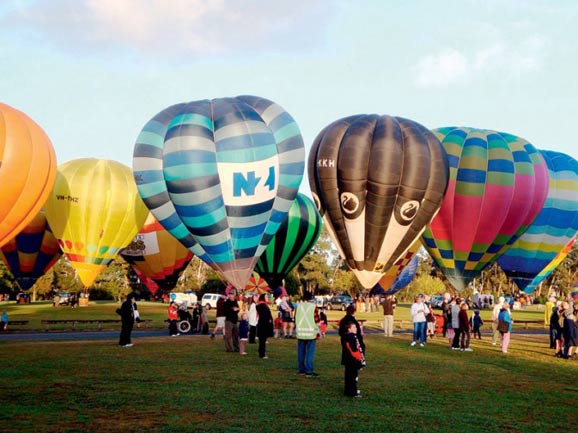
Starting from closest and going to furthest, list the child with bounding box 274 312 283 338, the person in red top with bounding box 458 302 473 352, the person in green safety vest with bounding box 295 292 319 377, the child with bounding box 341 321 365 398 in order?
the child with bounding box 341 321 365 398, the person in green safety vest with bounding box 295 292 319 377, the person in red top with bounding box 458 302 473 352, the child with bounding box 274 312 283 338

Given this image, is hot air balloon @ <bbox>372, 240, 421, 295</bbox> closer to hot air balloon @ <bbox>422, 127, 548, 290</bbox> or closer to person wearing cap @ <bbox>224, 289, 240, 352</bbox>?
hot air balloon @ <bbox>422, 127, 548, 290</bbox>

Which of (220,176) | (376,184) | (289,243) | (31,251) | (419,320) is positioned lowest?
(419,320)

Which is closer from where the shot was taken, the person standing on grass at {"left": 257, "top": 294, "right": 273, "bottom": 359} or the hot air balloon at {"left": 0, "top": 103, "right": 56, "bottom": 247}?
the person standing on grass at {"left": 257, "top": 294, "right": 273, "bottom": 359}

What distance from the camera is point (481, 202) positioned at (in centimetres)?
3444

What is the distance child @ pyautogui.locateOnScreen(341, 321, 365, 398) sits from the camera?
1203 centimetres

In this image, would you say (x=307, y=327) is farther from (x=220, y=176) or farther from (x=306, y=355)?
(x=220, y=176)

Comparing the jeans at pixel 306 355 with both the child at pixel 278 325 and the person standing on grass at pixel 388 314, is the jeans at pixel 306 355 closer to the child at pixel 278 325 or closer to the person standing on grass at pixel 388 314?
the child at pixel 278 325

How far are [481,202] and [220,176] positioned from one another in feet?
47.3

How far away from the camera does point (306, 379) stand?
1411 centimetres

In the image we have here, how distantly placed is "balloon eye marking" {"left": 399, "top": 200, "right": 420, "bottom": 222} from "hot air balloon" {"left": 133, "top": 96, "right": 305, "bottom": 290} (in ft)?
18.1

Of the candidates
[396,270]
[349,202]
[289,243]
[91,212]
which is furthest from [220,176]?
[396,270]

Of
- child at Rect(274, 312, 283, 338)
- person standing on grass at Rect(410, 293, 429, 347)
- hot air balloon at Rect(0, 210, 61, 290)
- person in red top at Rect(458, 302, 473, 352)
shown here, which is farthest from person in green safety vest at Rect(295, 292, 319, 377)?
hot air balloon at Rect(0, 210, 61, 290)

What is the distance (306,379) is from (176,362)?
4.15 meters

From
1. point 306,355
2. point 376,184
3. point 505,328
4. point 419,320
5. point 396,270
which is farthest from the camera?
point 396,270
